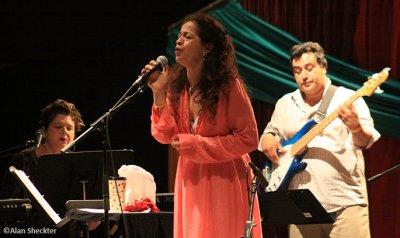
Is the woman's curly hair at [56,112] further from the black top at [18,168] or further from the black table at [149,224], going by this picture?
the black table at [149,224]

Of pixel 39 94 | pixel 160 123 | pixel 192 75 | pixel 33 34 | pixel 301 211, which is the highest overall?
pixel 33 34

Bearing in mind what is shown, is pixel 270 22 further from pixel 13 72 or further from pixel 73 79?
pixel 13 72

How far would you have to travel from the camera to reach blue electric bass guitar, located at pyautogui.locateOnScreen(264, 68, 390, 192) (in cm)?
468

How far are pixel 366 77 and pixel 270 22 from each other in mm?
1089

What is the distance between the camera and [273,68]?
19.1 ft

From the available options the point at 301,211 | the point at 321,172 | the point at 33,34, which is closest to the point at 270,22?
the point at 321,172

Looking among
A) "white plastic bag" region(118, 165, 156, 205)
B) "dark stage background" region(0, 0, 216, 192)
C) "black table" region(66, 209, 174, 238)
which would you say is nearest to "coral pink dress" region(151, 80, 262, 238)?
"black table" region(66, 209, 174, 238)

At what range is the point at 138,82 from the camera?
3.43 metres

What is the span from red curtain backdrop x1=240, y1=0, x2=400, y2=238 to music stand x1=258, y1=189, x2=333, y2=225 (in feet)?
3.41

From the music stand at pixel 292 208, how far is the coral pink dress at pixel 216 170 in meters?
0.80

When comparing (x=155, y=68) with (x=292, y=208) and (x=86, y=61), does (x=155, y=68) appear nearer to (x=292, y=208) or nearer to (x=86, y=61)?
(x=292, y=208)

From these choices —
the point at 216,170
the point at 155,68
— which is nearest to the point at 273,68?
the point at 155,68

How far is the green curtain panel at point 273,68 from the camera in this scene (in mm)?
5059

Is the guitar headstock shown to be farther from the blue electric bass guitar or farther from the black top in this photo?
the black top
